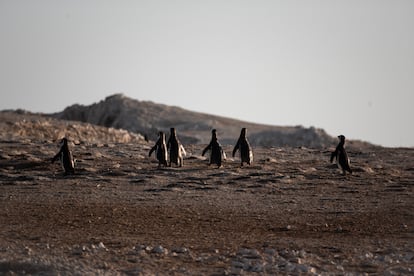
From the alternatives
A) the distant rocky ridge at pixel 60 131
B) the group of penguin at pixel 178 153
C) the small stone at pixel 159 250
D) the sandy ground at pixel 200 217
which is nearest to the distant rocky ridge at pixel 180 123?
the distant rocky ridge at pixel 60 131

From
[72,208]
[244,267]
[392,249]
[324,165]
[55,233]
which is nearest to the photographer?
[244,267]

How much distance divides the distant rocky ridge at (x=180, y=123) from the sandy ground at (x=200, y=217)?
36.4m

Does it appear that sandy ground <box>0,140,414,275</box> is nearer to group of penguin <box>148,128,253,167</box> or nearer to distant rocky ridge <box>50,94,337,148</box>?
group of penguin <box>148,128,253,167</box>

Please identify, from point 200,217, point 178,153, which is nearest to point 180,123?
point 178,153

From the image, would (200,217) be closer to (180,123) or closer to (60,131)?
(60,131)

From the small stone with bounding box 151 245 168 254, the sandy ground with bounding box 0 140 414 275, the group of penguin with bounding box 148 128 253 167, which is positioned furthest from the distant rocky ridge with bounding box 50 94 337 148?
the small stone with bounding box 151 245 168 254

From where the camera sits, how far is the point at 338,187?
22.2 metres

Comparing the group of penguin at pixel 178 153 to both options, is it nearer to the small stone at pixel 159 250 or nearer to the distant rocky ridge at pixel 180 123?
the small stone at pixel 159 250

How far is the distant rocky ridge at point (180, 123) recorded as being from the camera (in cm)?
6438

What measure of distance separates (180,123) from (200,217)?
184 ft

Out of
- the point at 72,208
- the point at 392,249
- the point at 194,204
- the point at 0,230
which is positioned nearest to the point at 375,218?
the point at 392,249

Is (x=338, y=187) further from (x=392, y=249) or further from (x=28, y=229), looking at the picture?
(x=28, y=229)

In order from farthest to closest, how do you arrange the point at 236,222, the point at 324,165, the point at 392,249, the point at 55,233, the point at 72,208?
the point at 324,165 → the point at 72,208 → the point at 236,222 → the point at 55,233 → the point at 392,249

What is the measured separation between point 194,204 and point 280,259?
5354 mm
